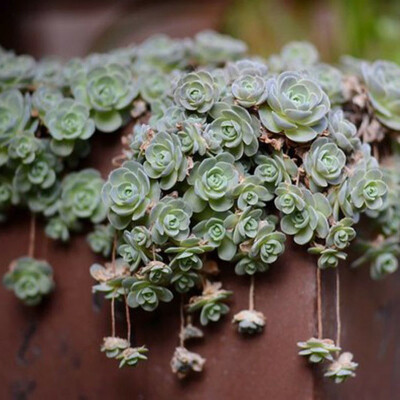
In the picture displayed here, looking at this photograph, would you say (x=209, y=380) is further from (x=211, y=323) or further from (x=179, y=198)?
(x=179, y=198)

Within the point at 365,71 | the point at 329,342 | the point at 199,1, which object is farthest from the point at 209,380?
A: the point at 199,1

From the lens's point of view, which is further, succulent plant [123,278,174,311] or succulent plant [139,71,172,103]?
succulent plant [139,71,172,103]

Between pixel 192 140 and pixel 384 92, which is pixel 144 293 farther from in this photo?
pixel 384 92

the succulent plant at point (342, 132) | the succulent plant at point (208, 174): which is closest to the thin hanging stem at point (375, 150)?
the succulent plant at point (208, 174)

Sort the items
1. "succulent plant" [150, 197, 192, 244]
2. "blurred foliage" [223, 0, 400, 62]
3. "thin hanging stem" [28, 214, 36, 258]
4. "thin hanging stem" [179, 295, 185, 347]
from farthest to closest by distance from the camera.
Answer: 1. "blurred foliage" [223, 0, 400, 62]
2. "thin hanging stem" [28, 214, 36, 258]
3. "thin hanging stem" [179, 295, 185, 347]
4. "succulent plant" [150, 197, 192, 244]

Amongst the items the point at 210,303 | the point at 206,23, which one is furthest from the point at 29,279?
the point at 206,23

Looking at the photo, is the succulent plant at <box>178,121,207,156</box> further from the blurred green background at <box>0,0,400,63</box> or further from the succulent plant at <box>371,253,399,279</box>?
the blurred green background at <box>0,0,400,63</box>

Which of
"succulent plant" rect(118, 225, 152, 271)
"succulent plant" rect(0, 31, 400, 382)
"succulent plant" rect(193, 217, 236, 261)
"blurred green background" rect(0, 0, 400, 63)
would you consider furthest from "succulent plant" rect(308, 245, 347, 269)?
"blurred green background" rect(0, 0, 400, 63)

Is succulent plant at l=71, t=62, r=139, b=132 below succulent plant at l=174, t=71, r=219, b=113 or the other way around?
the other way around
